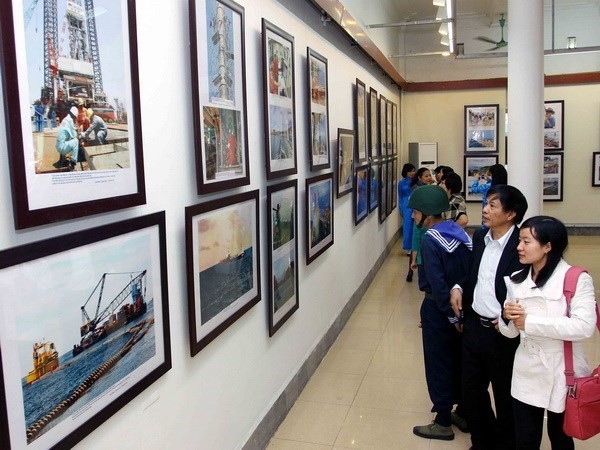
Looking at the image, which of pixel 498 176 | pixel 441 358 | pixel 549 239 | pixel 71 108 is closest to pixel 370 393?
pixel 441 358

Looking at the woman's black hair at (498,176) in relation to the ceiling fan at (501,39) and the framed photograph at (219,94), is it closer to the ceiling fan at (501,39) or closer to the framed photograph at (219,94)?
the framed photograph at (219,94)

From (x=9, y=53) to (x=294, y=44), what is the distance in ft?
10.5

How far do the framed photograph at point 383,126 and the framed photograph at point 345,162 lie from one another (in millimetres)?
2816

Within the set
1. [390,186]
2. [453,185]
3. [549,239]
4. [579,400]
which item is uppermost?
[453,185]

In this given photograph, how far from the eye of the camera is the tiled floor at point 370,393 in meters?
4.05

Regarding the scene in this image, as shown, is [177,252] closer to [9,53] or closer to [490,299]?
[9,53]

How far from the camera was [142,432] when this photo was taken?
2.37 meters

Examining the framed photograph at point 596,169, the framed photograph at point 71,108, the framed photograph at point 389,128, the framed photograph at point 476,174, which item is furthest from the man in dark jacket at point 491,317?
the framed photograph at point 596,169

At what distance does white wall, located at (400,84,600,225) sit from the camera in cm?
1245

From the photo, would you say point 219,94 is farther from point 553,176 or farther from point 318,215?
point 553,176

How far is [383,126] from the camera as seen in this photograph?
9789 millimetres

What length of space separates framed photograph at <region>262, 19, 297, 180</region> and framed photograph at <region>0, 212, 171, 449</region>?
1.63 metres

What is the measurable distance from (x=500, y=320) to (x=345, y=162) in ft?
11.6

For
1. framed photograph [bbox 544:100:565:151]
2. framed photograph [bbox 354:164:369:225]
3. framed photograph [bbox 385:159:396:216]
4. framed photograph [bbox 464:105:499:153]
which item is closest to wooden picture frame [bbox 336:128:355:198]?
framed photograph [bbox 354:164:369:225]
